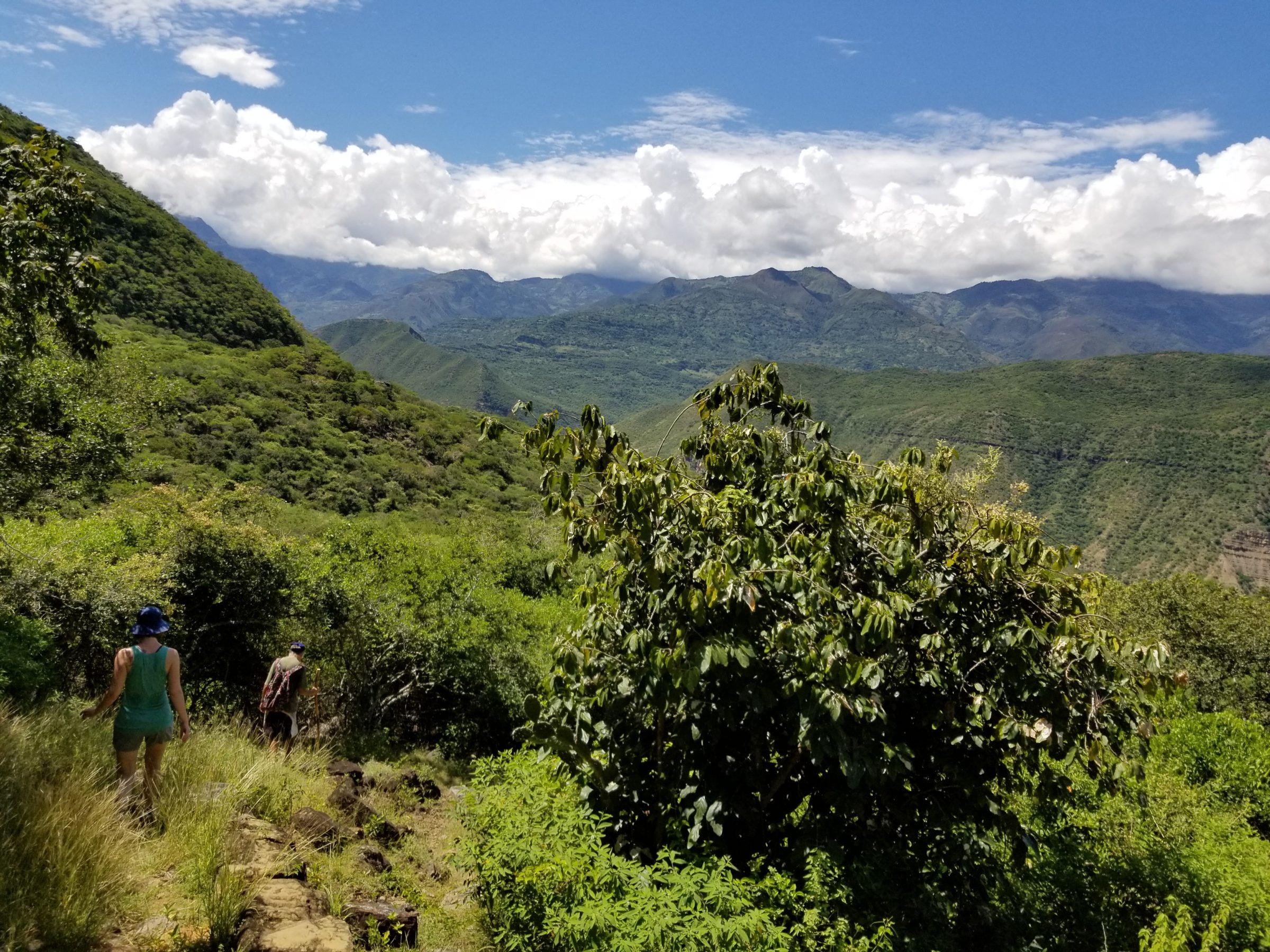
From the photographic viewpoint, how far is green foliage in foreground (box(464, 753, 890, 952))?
11.6 feet

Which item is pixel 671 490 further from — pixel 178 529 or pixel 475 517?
pixel 475 517

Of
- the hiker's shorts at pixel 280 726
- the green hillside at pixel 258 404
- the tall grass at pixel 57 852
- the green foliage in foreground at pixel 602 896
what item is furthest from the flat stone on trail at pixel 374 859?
the green hillside at pixel 258 404

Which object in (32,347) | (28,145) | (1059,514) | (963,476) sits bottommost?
(1059,514)

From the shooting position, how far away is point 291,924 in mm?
4320

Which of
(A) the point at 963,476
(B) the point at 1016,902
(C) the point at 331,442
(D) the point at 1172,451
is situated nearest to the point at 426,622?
(B) the point at 1016,902

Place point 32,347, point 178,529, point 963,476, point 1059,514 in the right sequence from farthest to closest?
point 1059,514 < point 963,476 < point 178,529 < point 32,347

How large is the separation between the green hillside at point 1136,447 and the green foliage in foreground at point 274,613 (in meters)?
79.8

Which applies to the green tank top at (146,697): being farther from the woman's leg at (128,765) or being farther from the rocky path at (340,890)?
the rocky path at (340,890)

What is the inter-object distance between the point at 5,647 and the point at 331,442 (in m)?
45.7

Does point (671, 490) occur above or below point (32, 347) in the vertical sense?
below

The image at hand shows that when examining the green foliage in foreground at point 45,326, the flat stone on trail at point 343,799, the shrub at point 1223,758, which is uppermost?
the green foliage in foreground at point 45,326

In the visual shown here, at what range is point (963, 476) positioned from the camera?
16344mm

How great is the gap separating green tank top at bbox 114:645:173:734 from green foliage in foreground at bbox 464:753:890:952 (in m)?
2.40

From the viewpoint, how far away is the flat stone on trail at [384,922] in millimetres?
4535
